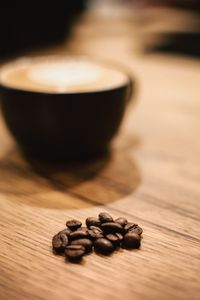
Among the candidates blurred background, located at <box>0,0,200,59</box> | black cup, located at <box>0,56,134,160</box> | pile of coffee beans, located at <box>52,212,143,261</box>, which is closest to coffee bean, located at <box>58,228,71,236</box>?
pile of coffee beans, located at <box>52,212,143,261</box>

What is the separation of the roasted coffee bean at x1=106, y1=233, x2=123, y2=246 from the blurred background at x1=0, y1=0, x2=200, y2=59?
1.68 meters

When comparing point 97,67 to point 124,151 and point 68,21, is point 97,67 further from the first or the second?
point 68,21

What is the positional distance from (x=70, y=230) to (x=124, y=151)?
37 centimetres

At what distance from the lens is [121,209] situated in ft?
2.46

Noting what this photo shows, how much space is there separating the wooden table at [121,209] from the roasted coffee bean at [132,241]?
0.04ft

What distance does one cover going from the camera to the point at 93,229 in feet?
2.17

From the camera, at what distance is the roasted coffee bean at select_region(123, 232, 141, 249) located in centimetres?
63

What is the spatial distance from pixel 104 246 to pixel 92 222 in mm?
63

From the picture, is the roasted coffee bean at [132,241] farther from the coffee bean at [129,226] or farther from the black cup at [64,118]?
the black cup at [64,118]

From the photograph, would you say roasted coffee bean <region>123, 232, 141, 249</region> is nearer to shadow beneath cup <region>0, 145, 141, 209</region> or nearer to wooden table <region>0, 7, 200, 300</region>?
wooden table <region>0, 7, 200, 300</region>

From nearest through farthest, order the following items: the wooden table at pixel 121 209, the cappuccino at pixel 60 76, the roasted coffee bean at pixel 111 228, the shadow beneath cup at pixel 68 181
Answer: the wooden table at pixel 121 209
the roasted coffee bean at pixel 111 228
the shadow beneath cup at pixel 68 181
the cappuccino at pixel 60 76

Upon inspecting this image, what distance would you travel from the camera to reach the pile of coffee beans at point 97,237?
→ 62cm

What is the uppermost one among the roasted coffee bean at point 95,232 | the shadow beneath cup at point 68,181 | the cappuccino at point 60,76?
the cappuccino at point 60,76

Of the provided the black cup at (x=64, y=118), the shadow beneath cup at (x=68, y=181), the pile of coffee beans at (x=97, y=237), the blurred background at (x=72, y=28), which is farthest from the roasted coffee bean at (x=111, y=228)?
the blurred background at (x=72, y=28)
